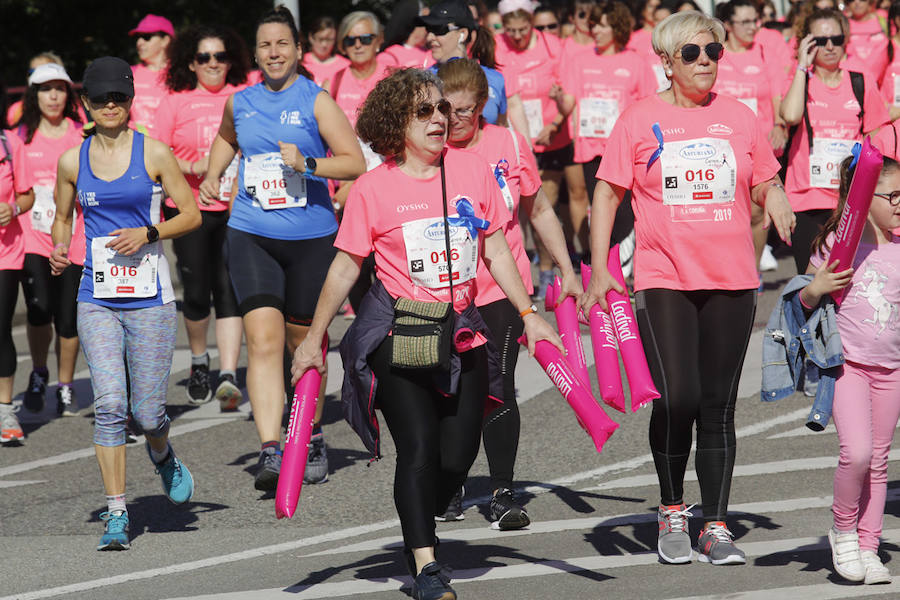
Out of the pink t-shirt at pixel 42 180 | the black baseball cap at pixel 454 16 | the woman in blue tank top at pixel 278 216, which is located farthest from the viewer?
the pink t-shirt at pixel 42 180

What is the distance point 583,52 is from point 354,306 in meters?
3.66

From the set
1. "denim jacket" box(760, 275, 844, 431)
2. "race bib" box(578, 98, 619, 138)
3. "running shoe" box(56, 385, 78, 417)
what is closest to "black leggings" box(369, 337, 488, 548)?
"denim jacket" box(760, 275, 844, 431)

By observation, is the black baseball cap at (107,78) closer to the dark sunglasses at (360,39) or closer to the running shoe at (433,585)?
the running shoe at (433,585)

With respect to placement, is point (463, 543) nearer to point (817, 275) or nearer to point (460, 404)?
point (460, 404)

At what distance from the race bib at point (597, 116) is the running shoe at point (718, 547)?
7.63 meters

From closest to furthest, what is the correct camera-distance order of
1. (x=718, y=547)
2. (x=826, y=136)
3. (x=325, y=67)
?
(x=718, y=547), (x=826, y=136), (x=325, y=67)

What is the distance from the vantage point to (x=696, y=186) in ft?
20.9

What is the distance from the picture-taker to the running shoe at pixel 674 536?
6.33 meters

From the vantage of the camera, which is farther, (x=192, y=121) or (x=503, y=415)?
(x=192, y=121)

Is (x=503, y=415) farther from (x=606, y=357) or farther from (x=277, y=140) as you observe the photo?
(x=277, y=140)

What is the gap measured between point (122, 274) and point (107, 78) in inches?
35.4

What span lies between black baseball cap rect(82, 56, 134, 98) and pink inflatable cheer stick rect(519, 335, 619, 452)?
2.56 metres

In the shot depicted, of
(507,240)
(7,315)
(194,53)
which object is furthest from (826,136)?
(7,315)

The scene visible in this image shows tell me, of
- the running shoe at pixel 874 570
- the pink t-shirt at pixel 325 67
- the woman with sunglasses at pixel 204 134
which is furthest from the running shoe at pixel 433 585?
the pink t-shirt at pixel 325 67
